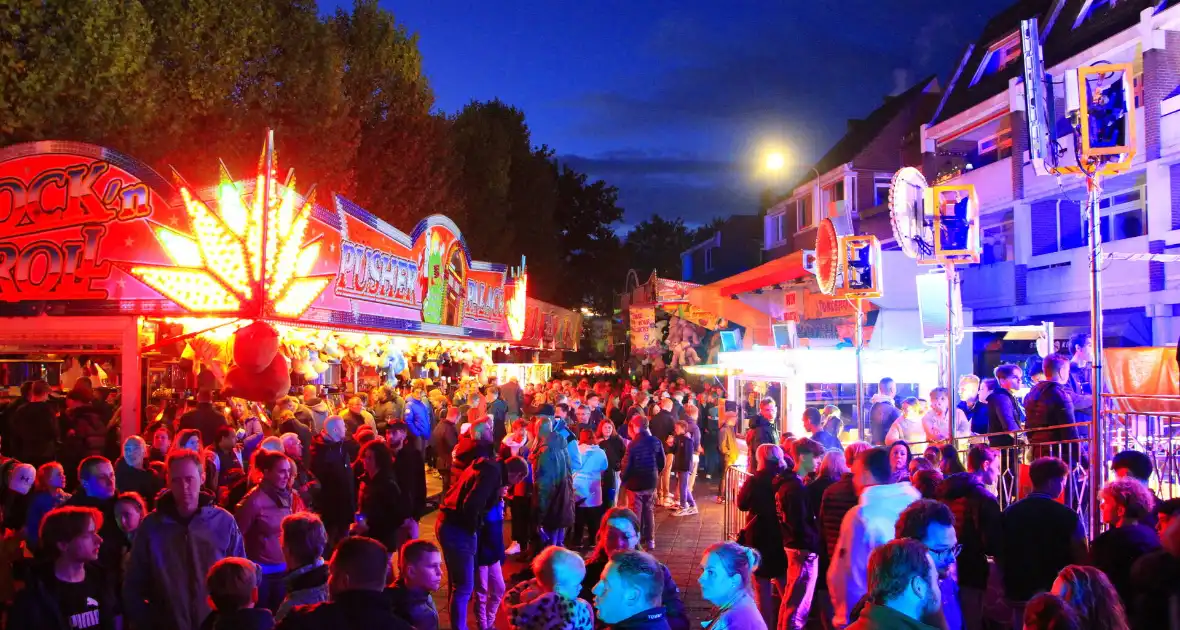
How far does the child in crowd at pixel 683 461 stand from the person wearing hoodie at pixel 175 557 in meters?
9.58

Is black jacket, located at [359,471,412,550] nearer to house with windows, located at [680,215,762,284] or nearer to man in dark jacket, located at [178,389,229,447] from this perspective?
man in dark jacket, located at [178,389,229,447]

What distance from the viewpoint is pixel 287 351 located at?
1427cm

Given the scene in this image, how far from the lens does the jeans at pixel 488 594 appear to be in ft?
25.2

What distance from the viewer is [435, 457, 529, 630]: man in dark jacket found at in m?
7.39

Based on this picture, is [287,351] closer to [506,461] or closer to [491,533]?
[506,461]

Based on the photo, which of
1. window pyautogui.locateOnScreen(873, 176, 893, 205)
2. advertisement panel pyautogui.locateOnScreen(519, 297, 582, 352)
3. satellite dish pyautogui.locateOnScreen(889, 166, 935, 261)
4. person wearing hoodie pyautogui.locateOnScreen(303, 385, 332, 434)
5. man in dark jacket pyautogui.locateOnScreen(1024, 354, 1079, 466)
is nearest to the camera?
man in dark jacket pyautogui.locateOnScreen(1024, 354, 1079, 466)

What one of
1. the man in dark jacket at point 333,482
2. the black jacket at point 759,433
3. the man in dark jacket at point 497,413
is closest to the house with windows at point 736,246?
the man in dark jacket at point 497,413

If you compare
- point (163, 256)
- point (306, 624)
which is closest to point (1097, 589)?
point (306, 624)

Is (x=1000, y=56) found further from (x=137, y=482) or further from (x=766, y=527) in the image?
(x=137, y=482)

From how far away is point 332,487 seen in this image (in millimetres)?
8578

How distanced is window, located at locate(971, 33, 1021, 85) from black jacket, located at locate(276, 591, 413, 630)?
25733 millimetres

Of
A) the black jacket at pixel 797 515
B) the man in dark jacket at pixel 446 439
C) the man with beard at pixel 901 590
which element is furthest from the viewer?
the man in dark jacket at pixel 446 439

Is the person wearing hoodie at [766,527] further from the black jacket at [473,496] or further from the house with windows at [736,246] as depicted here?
the house with windows at [736,246]

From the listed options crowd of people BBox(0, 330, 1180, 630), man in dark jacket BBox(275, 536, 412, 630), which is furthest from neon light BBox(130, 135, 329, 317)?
man in dark jacket BBox(275, 536, 412, 630)
